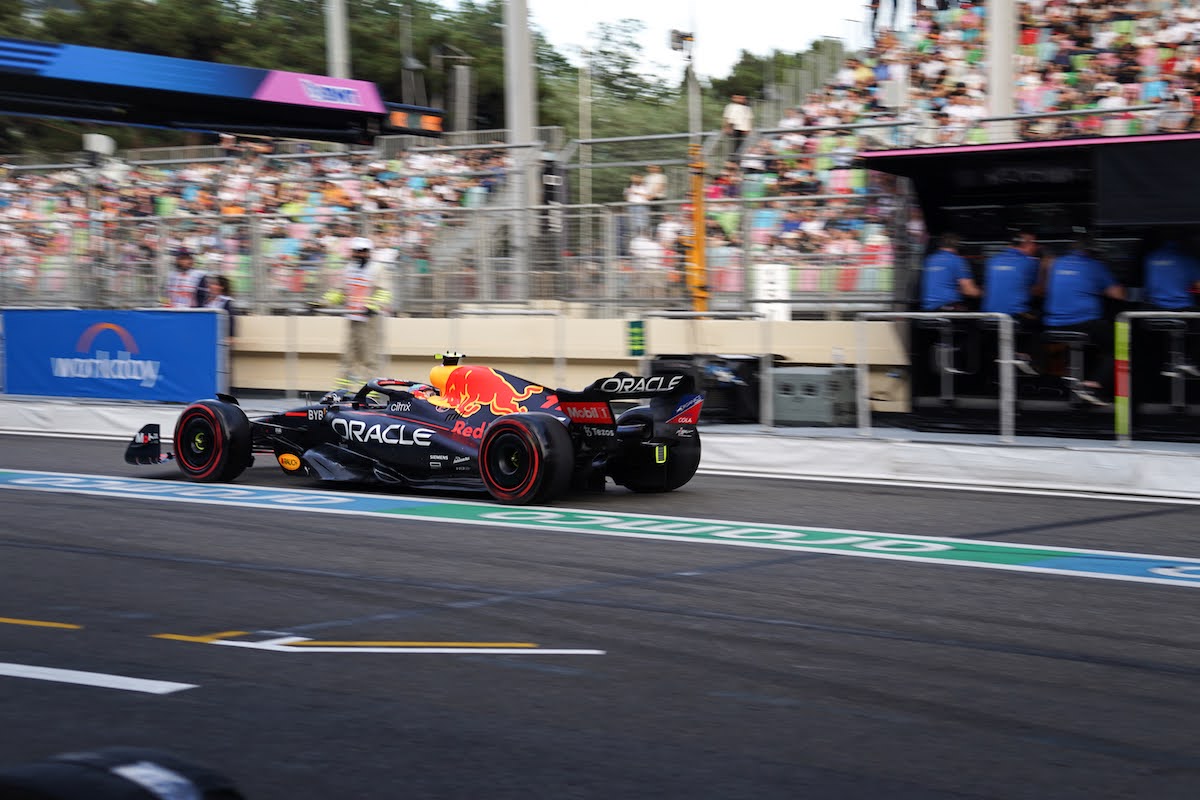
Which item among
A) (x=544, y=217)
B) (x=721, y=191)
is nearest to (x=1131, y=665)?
(x=721, y=191)

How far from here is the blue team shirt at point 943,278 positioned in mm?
13961

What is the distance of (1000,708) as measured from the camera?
5285 mm

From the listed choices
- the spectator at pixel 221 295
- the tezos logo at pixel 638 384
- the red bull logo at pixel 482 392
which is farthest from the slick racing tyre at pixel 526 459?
the spectator at pixel 221 295

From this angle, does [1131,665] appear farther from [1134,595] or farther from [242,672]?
[242,672]

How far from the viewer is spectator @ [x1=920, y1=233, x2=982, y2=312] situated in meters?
13.9

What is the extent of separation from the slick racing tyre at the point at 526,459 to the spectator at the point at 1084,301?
5.29m

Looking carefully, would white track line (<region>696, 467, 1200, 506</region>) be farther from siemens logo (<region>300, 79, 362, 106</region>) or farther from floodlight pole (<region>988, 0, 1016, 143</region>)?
siemens logo (<region>300, 79, 362, 106</region>)

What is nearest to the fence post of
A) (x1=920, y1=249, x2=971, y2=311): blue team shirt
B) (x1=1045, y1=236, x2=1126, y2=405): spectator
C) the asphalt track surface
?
(x1=920, y1=249, x2=971, y2=311): blue team shirt

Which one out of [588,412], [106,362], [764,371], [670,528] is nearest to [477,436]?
[588,412]

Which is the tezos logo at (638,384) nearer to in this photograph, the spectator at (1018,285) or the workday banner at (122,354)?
the spectator at (1018,285)

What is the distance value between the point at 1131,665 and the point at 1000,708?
3.43 ft

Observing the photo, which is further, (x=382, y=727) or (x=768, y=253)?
(x=768, y=253)

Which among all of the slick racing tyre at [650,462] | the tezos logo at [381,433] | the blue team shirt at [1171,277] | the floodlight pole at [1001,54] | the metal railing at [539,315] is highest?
the floodlight pole at [1001,54]

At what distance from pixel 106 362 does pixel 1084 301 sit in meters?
11.8
